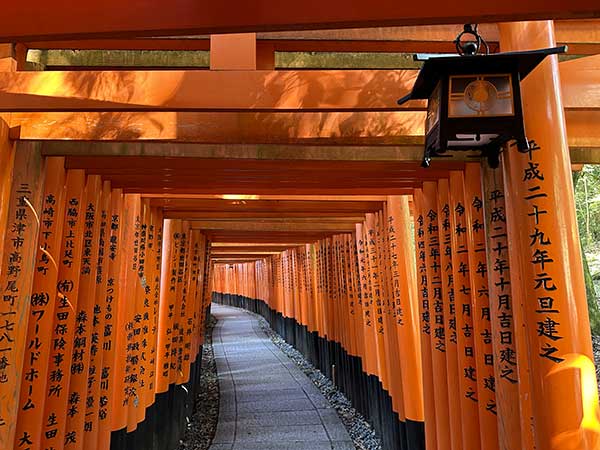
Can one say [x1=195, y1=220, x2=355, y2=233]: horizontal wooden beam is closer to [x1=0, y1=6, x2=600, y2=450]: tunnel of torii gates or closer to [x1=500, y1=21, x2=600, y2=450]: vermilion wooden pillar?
[x1=0, y1=6, x2=600, y2=450]: tunnel of torii gates

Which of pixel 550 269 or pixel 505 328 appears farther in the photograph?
pixel 505 328

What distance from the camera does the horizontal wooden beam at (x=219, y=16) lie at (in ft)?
6.22

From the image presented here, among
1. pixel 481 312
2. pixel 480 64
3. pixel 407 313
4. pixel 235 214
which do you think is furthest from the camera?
pixel 235 214

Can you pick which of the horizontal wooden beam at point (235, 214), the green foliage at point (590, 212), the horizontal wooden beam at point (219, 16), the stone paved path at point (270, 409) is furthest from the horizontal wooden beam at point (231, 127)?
the green foliage at point (590, 212)

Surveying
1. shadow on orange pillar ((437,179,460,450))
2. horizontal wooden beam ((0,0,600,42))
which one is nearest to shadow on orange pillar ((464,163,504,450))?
shadow on orange pillar ((437,179,460,450))

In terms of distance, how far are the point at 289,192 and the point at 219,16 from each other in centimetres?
312

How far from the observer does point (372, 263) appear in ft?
23.4

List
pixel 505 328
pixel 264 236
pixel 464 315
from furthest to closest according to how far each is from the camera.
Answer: pixel 264 236, pixel 464 315, pixel 505 328

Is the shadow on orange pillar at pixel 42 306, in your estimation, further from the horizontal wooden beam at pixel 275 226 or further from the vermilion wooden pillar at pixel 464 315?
the horizontal wooden beam at pixel 275 226

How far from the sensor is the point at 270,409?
365 inches

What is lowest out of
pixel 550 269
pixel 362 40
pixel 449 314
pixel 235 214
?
pixel 449 314

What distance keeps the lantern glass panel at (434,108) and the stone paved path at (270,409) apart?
6.33 meters

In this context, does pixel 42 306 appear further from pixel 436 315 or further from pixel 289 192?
pixel 436 315

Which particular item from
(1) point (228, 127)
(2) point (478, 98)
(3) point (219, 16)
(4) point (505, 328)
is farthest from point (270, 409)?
(3) point (219, 16)
